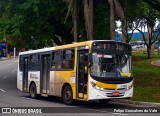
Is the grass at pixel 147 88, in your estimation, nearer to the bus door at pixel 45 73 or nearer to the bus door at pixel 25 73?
the bus door at pixel 45 73

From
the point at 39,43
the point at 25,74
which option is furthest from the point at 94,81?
the point at 39,43

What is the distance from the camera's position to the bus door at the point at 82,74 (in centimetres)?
1753

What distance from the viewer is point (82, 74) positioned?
58.6ft

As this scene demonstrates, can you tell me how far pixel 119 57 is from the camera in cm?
1789

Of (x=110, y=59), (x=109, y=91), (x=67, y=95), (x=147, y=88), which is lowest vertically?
(x=67, y=95)

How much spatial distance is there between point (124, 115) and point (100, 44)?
4.09m

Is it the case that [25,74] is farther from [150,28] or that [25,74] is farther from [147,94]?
[150,28]

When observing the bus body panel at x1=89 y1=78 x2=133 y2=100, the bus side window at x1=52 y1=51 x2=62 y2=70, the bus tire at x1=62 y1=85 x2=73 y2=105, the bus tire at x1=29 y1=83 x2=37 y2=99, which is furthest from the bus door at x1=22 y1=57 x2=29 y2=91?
the bus body panel at x1=89 y1=78 x2=133 y2=100

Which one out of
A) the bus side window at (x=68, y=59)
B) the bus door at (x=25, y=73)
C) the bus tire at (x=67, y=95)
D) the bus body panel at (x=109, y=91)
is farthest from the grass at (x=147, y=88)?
the bus door at (x=25, y=73)

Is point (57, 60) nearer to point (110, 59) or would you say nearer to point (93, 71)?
point (93, 71)

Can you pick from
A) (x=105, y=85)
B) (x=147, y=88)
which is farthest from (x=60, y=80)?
(x=147, y=88)

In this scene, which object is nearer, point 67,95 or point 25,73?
point 67,95

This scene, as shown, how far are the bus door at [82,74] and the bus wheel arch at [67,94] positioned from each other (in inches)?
30.3

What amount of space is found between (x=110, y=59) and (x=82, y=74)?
1.39 meters
